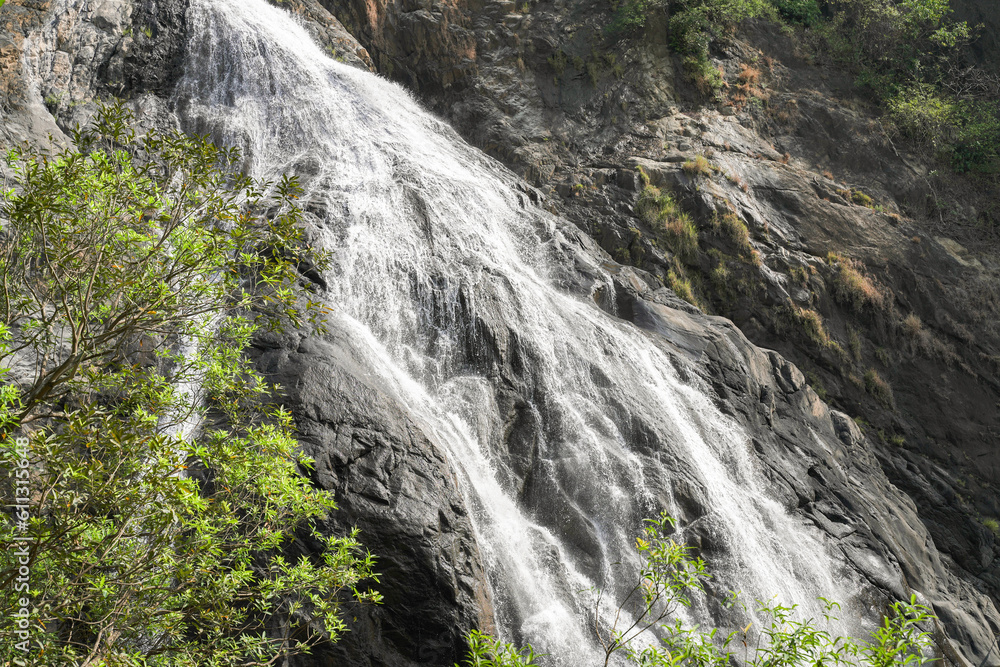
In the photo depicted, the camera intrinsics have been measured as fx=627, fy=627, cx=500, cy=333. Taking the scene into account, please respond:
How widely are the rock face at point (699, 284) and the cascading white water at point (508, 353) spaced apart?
1.74 ft

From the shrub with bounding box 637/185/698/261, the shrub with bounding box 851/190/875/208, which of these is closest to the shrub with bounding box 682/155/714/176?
the shrub with bounding box 637/185/698/261

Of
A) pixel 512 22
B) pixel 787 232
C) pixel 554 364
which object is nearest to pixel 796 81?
pixel 787 232

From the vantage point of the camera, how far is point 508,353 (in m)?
12.0

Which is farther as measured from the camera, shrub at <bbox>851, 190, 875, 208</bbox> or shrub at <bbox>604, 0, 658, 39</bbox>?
shrub at <bbox>604, 0, 658, 39</bbox>

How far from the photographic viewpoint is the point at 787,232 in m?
20.7

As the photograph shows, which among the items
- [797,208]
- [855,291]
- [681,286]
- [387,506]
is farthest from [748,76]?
[387,506]

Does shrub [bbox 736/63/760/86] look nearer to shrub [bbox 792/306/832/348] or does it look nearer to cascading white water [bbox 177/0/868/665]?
shrub [bbox 792/306/832/348]

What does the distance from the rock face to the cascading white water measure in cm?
53

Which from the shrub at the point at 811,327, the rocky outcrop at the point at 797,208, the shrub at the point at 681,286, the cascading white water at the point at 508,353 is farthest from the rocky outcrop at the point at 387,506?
the shrub at the point at 811,327

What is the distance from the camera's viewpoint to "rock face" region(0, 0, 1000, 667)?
336 inches

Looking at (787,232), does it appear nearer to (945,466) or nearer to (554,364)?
(945,466)

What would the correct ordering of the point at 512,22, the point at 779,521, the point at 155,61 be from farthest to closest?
the point at 512,22 < the point at 155,61 < the point at 779,521

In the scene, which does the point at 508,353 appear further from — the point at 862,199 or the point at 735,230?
the point at 862,199

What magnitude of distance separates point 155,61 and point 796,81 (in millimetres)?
23413
